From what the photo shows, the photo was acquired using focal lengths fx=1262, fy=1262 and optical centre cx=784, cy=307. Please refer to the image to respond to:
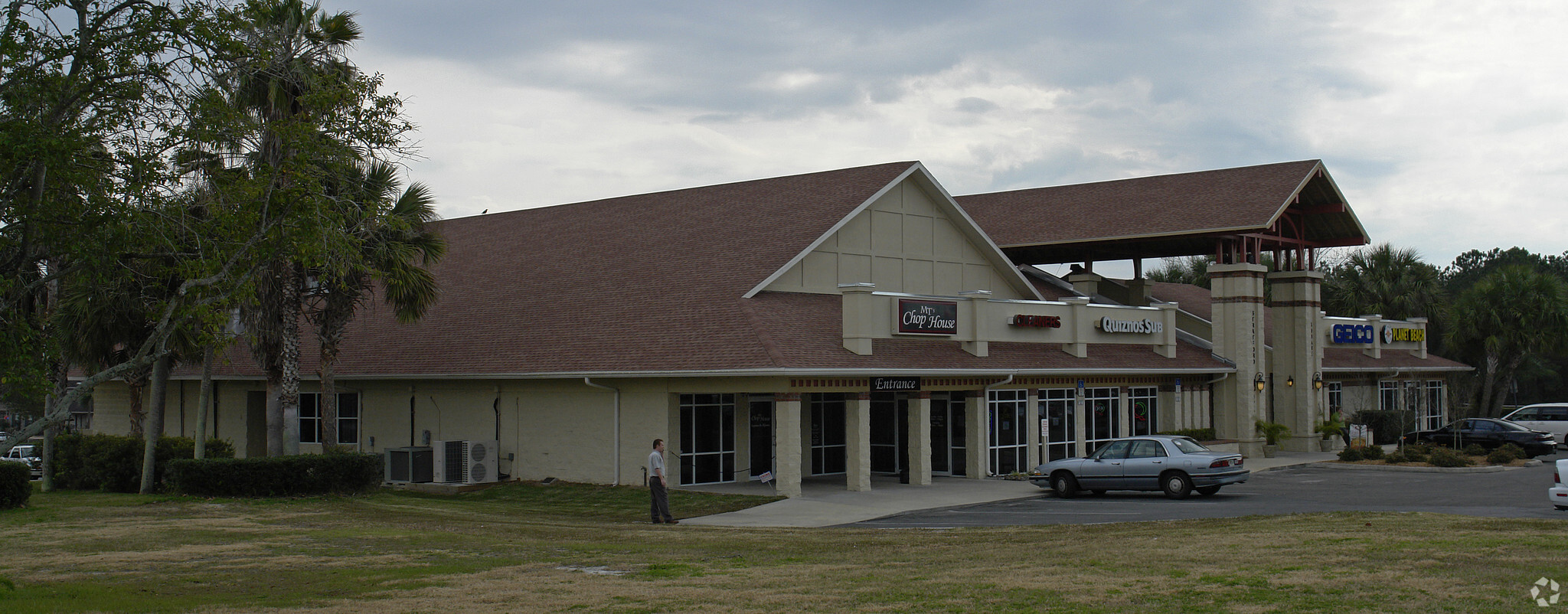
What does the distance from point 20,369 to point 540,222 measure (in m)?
28.6

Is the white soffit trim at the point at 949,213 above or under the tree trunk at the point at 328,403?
above

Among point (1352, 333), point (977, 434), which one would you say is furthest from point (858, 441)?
point (1352, 333)

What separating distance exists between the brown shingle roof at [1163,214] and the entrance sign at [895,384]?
44.9ft

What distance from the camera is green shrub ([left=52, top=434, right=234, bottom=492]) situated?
94.3 ft

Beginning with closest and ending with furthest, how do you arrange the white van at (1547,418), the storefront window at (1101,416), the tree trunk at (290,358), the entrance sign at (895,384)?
the tree trunk at (290,358)
the entrance sign at (895,384)
the storefront window at (1101,416)
the white van at (1547,418)

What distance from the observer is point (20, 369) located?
1152cm

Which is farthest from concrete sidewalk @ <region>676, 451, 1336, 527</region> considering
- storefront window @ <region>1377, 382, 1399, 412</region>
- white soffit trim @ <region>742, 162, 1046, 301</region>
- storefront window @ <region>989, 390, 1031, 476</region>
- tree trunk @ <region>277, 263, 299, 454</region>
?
storefront window @ <region>1377, 382, 1399, 412</region>

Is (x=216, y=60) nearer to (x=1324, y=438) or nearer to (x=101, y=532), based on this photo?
(x=101, y=532)

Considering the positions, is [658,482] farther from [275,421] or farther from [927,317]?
[275,421]

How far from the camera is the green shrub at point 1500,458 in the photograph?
114ft

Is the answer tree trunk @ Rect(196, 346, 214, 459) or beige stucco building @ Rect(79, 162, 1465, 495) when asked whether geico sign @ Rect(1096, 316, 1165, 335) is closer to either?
beige stucco building @ Rect(79, 162, 1465, 495)

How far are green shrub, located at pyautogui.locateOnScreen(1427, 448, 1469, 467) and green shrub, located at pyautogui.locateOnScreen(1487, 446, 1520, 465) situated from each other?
1.40 metres

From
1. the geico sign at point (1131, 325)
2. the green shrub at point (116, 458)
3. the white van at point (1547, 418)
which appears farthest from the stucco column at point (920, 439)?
the white van at point (1547, 418)

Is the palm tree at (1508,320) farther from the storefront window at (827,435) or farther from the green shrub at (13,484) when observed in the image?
the green shrub at (13,484)
